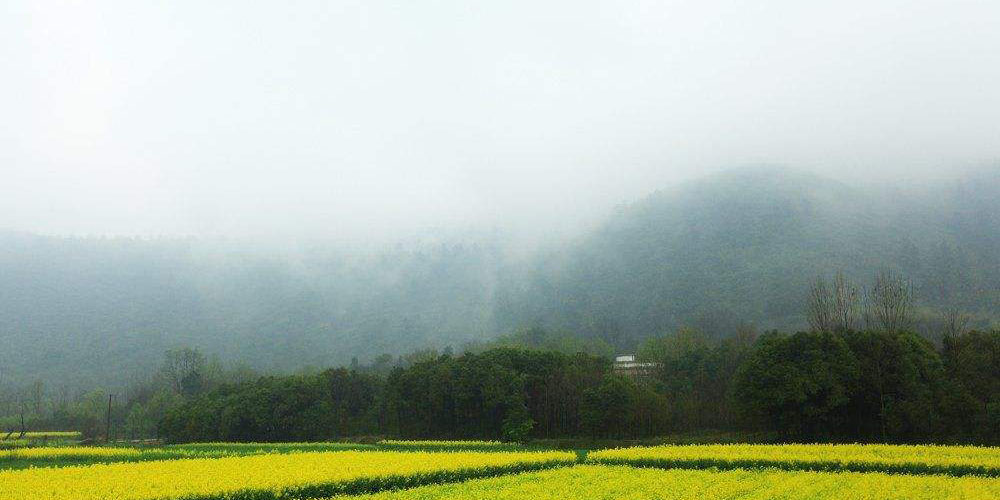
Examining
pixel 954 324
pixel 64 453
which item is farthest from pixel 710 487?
pixel 954 324

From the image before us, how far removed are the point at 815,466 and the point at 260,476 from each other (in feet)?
81.5

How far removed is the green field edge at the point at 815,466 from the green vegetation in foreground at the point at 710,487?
145 inches

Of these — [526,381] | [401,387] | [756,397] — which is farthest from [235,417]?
[756,397]

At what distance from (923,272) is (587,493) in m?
183

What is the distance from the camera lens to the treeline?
52219mm

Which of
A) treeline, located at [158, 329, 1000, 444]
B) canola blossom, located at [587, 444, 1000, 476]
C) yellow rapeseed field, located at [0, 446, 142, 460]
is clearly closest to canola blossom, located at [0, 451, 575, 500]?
canola blossom, located at [587, 444, 1000, 476]

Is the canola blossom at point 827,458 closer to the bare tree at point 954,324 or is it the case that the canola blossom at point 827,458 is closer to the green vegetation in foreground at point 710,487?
the green vegetation in foreground at point 710,487

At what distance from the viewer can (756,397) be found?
5559 cm

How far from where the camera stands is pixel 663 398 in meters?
67.6

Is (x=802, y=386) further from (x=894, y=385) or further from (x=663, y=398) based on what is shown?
(x=663, y=398)

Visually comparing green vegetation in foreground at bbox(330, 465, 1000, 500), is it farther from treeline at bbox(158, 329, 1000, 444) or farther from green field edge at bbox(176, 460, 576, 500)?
treeline at bbox(158, 329, 1000, 444)

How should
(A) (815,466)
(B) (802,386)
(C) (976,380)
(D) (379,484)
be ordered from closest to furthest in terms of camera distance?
(D) (379,484)
(A) (815,466)
(C) (976,380)
(B) (802,386)

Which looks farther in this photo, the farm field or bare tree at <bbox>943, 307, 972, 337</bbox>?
bare tree at <bbox>943, 307, 972, 337</bbox>

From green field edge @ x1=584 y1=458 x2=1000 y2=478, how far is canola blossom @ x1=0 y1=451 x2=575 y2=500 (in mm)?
4594
